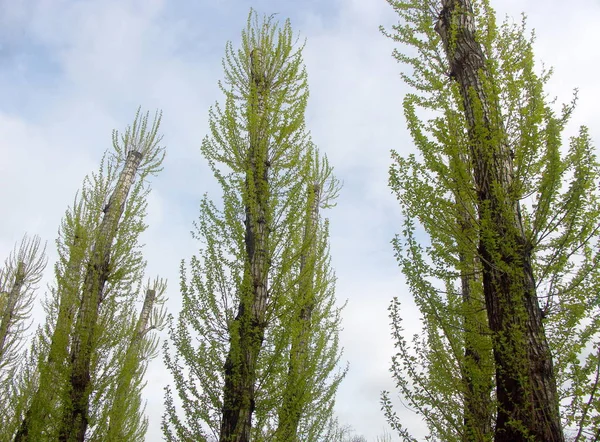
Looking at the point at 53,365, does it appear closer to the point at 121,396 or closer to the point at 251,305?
the point at 121,396

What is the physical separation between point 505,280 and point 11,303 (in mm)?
14772

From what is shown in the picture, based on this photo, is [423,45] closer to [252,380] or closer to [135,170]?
[252,380]

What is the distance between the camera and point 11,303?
13.8 m

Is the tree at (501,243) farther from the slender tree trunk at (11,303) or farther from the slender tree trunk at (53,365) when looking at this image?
the slender tree trunk at (11,303)

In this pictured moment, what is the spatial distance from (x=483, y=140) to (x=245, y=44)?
18.5 ft

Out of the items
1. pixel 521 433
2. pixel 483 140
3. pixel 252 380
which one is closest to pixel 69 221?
pixel 252 380

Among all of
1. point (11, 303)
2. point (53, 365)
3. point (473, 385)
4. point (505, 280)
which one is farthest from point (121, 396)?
point (11, 303)

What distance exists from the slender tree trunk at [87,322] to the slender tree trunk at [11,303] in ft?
21.8

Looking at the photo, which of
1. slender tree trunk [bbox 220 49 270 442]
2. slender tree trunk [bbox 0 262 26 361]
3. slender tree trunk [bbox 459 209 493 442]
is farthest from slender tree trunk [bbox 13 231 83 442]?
slender tree trunk [bbox 459 209 493 442]

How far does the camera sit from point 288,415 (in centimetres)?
565

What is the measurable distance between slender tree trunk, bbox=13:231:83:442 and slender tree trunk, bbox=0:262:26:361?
605 cm

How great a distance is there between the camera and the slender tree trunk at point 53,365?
25.3ft

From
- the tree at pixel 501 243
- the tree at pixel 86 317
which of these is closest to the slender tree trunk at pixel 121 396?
the tree at pixel 86 317

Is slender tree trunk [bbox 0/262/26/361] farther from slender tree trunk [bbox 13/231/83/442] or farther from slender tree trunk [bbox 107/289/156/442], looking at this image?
slender tree trunk [bbox 107/289/156/442]
